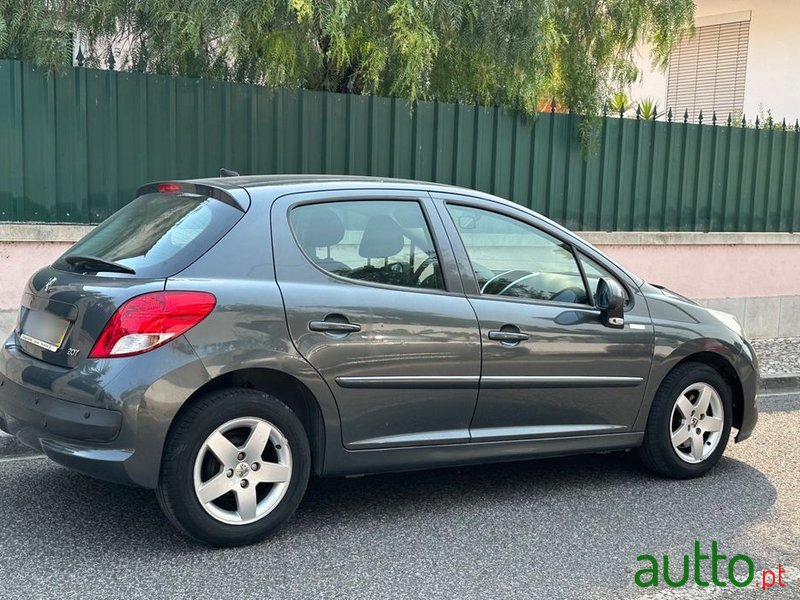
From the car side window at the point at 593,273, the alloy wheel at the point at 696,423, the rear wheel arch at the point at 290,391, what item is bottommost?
the alloy wheel at the point at 696,423

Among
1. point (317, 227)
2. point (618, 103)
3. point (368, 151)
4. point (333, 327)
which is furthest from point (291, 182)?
point (618, 103)

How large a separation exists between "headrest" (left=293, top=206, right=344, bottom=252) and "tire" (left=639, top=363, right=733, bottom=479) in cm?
217

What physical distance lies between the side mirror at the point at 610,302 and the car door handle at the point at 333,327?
1.49 metres

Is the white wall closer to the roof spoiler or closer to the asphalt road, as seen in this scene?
the asphalt road

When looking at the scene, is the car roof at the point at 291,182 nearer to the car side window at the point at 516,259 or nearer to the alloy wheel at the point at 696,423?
the car side window at the point at 516,259

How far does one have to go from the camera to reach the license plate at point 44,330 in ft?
13.3

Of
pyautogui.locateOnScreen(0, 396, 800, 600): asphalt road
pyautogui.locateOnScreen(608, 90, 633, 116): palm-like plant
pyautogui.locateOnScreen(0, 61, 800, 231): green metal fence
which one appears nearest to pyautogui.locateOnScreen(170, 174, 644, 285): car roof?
pyautogui.locateOnScreen(0, 396, 800, 600): asphalt road

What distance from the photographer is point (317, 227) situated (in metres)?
4.36

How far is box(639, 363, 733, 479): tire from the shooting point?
5.28m

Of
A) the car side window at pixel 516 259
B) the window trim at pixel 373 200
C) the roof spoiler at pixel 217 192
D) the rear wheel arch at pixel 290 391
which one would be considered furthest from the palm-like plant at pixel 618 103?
the rear wheel arch at pixel 290 391

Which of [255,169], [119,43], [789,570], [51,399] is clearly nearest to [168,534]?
[51,399]

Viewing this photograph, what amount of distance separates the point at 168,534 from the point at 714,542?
8.50ft

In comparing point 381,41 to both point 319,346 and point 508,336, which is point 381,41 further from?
point 319,346

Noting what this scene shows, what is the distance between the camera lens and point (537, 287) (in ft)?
16.1
